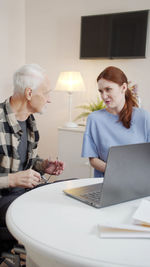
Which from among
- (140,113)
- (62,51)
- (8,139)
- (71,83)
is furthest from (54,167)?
(62,51)

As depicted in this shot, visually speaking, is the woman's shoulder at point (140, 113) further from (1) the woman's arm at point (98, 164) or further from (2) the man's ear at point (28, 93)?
(2) the man's ear at point (28, 93)

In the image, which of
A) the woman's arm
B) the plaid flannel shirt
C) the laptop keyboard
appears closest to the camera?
the laptop keyboard

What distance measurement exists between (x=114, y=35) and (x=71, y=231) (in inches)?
98.8

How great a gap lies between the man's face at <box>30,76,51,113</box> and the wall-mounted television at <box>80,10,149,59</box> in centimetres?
147

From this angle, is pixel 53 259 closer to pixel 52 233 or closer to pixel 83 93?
pixel 52 233

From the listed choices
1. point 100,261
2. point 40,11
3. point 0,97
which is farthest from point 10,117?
point 40,11

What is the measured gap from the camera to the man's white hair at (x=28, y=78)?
5.41 feet

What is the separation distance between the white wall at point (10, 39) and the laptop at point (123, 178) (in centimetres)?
237

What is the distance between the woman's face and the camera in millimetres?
1852

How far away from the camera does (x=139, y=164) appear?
1.03m

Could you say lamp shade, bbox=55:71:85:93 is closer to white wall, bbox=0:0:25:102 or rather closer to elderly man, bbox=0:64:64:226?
white wall, bbox=0:0:25:102

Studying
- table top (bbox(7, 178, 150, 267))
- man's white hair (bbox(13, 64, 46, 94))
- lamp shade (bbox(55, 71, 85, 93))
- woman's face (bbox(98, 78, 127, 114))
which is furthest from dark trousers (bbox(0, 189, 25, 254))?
lamp shade (bbox(55, 71, 85, 93))

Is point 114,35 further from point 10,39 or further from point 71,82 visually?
point 10,39

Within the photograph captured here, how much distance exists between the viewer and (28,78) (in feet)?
5.42
